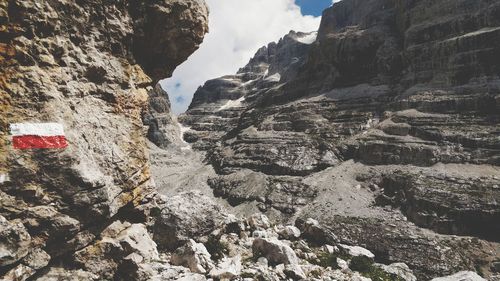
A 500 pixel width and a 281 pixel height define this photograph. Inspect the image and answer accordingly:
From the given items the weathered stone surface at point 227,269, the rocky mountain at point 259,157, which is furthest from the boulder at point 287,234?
the weathered stone surface at point 227,269

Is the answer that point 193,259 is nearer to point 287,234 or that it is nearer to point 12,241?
point 12,241

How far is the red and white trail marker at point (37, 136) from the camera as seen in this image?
991 centimetres

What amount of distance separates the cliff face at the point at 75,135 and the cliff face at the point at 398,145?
5096cm

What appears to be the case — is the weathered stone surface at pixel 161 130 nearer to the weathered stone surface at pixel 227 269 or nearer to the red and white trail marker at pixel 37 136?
the weathered stone surface at pixel 227 269

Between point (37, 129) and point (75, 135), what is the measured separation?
1.07m

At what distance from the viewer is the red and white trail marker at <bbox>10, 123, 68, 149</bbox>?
32.5 feet

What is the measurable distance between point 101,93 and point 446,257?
5663 centimetres

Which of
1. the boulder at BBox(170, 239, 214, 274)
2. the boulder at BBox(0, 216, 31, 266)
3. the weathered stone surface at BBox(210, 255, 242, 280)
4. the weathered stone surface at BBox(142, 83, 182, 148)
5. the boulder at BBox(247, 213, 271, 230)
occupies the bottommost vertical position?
the boulder at BBox(247, 213, 271, 230)

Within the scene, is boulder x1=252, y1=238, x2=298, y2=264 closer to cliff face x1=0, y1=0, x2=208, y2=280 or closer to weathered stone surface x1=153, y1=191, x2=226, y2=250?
weathered stone surface x1=153, y1=191, x2=226, y2=250

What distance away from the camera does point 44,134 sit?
1025 centimetres

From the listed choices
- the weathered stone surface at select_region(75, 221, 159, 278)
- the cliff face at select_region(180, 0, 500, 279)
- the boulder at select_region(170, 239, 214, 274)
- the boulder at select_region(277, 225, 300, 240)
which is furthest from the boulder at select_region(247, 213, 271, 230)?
the cliff face at select_region(180, 0, 500, 279)

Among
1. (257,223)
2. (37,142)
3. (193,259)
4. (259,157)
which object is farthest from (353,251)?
(259,157)

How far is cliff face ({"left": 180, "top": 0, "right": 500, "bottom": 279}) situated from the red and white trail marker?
176ft

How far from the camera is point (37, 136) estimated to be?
10.1 m
